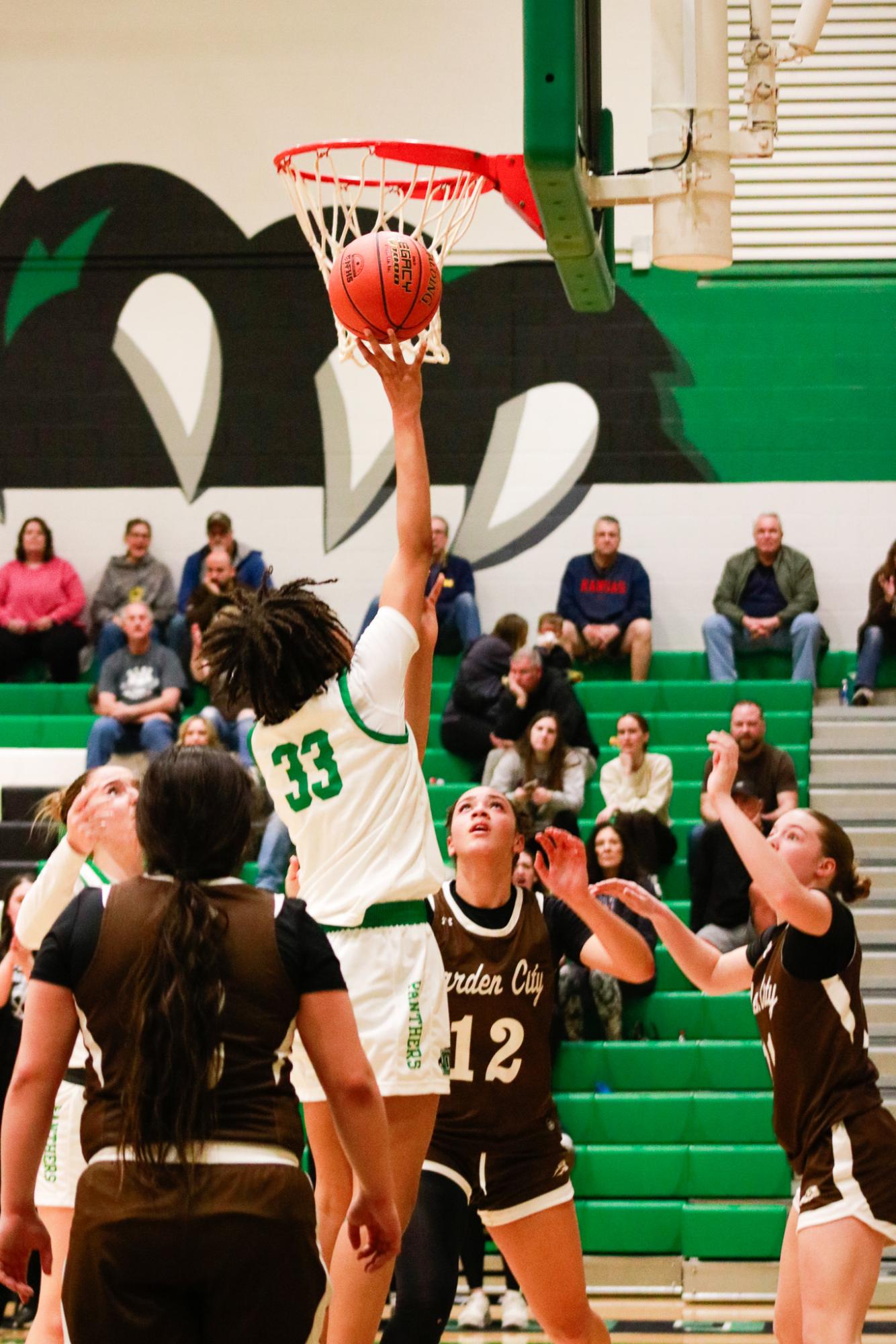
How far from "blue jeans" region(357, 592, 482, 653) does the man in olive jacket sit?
1.78 meters

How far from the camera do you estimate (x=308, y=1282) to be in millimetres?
2787

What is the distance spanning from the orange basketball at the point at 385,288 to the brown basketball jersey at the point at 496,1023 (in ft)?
5.58

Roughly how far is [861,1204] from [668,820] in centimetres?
663

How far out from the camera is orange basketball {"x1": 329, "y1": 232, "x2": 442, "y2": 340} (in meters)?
4.64

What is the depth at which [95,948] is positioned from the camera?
285cm

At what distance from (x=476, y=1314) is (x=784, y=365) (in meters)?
8.69

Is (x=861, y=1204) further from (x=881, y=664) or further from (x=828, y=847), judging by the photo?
(x=881, y=664)

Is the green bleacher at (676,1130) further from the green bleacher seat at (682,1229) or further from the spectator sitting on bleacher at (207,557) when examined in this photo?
the spectator sitting on bleacher at (207,557)

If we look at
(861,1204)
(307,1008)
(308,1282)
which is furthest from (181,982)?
(861,1204)

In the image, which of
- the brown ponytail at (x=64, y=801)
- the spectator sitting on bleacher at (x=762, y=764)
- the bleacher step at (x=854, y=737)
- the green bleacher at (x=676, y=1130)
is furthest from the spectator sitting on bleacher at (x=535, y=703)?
the brown ponytail at (x=64, y=801)

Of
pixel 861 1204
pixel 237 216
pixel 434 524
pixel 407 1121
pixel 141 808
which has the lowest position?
pixel 861 1204

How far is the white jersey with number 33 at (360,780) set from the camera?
387cm

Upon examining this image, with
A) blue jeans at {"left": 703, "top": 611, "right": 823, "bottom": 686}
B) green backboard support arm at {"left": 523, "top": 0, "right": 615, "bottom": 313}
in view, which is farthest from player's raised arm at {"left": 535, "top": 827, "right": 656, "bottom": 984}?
blue jeans at {"left": 703, "top": 611, "right": 823, "bottom": 686}

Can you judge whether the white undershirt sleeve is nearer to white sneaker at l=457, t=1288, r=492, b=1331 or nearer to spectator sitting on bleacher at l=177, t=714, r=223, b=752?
white sneaker at l=457, t=1288, r=492, b=1331
